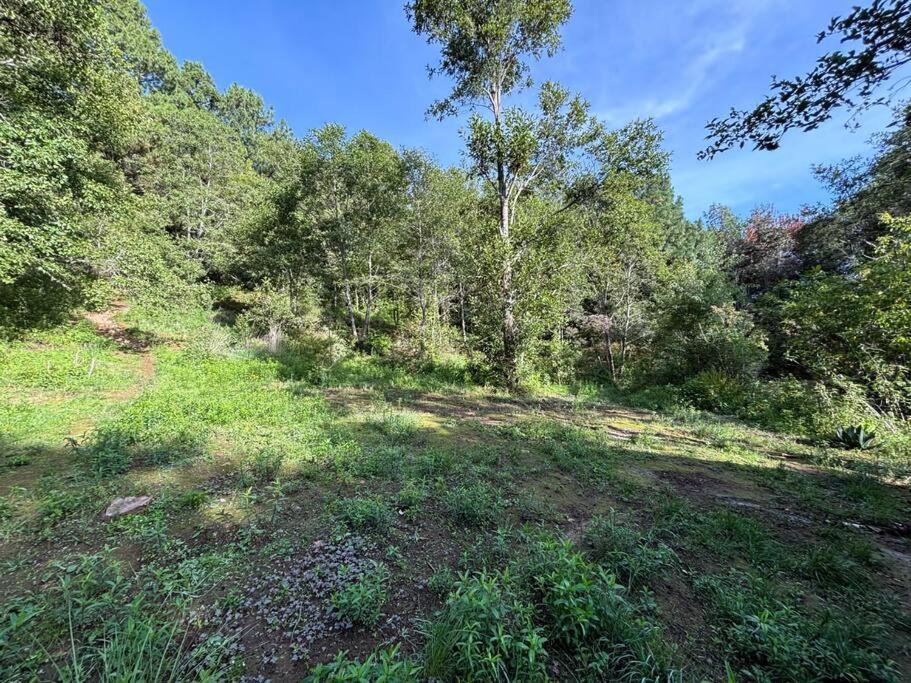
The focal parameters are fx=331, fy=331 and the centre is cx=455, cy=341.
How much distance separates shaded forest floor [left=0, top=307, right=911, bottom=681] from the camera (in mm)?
1901

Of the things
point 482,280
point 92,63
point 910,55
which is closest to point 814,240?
point 482,280

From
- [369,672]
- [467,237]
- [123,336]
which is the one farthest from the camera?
[467,237]

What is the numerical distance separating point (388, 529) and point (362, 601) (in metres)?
0.90

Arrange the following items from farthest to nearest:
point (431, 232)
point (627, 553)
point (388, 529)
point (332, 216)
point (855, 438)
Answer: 1. point (431, 232)
2. point (332, 216)
3. point (855, 438)
4. point (388, 529)
5. point (627, 553)

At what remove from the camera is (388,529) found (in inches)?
114

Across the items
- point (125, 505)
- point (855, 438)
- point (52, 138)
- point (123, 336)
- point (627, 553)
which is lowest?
point (125, 505)

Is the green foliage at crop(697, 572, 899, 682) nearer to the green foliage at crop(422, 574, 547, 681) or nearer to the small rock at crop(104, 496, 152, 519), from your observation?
the green foliage at crop(422, 574, 547, 681)

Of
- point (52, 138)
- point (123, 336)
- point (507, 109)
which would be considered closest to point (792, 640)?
point (507, 109)

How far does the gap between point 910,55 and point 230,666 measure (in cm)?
515

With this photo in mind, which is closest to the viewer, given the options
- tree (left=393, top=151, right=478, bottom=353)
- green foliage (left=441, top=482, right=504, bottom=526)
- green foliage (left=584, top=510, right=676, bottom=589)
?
green foliage (left=584, top=510, right=676, bottom=589)

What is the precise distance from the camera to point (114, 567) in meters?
2.21

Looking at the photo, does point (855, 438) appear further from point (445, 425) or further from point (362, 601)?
point (362, 601)

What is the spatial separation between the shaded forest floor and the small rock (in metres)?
0.08

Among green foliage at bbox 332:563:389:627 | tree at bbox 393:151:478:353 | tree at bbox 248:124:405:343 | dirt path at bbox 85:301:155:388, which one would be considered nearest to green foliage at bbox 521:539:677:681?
green foliage at bbox 332:563:389:627
